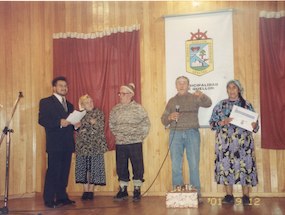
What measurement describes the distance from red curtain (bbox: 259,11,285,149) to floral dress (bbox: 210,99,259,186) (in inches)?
25.0

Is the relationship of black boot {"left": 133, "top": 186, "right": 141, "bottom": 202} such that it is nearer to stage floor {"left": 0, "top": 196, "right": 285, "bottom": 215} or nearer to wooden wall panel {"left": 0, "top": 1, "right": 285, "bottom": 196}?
stage floor {"left": 0, "top": 196, "right": 285, "bottom": 215}

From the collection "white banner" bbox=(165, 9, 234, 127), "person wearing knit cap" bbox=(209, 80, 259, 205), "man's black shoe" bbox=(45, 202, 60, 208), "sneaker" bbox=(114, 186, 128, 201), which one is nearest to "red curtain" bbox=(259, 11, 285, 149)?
"white banner" bbox=(165, 9, 234, 127)

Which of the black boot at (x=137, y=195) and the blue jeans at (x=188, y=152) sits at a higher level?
the blue jeans at (x=188, y=152)

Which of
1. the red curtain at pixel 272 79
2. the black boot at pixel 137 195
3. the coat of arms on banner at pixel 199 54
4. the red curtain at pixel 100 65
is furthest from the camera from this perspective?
the red curtain at pixel 100 65

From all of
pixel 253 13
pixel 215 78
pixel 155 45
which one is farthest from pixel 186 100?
pixel 253 13

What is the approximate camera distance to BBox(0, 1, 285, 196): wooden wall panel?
15.7ft

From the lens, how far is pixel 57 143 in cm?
415

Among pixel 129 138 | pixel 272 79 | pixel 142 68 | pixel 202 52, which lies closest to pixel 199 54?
pixel 202 52

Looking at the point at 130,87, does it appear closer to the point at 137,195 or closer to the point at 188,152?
the point at 188,152

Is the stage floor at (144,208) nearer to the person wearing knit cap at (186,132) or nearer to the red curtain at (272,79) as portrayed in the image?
the person wearing knit cap at (186,132)

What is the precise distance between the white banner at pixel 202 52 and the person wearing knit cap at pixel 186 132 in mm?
530

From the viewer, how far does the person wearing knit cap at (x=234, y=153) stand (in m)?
4.02

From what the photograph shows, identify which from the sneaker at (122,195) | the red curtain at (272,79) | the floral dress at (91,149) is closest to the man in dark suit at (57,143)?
the floral dress at (91,149)

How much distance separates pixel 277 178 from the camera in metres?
4.62
